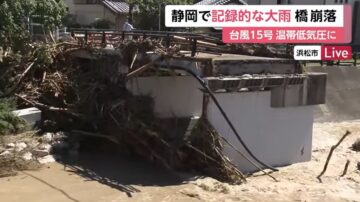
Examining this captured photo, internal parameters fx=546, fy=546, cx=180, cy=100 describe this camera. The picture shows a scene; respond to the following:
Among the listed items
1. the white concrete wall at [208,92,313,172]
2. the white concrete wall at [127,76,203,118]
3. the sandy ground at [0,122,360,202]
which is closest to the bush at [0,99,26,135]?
the sandy ground at [0,122,360,202]

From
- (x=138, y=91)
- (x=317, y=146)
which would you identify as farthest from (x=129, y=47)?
(x=317, y=146)

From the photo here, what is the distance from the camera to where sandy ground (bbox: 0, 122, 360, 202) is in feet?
33.5

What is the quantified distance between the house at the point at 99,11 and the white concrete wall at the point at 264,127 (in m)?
25.5

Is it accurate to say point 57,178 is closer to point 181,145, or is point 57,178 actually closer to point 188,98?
point 181,145

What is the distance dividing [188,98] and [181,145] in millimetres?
1797

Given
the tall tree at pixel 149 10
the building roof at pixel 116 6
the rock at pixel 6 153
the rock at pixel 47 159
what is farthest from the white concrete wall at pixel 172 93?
the building roof at pixel 116 6

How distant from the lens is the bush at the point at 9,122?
12.7 meters

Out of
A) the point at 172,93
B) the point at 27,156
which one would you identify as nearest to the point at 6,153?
the point at 27,156

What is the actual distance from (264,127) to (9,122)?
19.7ft

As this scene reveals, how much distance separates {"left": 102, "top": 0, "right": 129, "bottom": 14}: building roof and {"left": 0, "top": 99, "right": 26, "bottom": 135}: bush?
→ 25027mm

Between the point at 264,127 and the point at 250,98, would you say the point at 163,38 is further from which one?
the point at 264,127

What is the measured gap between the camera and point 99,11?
41.0 m
